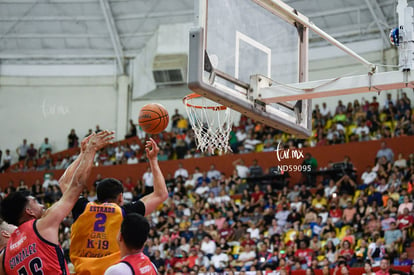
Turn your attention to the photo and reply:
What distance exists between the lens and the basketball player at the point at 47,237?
4414 mm

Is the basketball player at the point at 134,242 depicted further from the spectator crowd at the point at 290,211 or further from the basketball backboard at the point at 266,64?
the spectator crowd at the point at 290,211

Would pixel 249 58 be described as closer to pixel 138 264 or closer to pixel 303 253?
pixel 138 264

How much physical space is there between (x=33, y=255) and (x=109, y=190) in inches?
33.5

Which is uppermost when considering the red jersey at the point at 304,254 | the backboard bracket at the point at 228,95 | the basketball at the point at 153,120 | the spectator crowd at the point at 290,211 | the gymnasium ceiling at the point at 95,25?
the gymnasium ceiling at the point at 95,25

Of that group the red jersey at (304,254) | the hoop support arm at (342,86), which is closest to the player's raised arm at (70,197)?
the hoop support arm at (342,86)

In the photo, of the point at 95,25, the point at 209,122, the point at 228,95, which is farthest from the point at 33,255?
the point at 95,25

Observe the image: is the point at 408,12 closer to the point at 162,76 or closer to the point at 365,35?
the point at 365,35

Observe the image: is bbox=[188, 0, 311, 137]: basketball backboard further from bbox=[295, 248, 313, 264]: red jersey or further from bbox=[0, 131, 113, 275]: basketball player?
bbox=[295, 248, 313, 264]: red jersey

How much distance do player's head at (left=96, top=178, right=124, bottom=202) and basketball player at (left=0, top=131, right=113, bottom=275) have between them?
1.82ft

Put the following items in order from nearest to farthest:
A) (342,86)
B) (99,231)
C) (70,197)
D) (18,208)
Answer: (70,197) → (18,208) → (99,231) → (342,86)

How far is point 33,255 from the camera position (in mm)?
4531

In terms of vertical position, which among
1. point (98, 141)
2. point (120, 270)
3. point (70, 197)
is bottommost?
point (120, 270)

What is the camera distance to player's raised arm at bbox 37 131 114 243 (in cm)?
441

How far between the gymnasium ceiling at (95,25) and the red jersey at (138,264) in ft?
57.2
